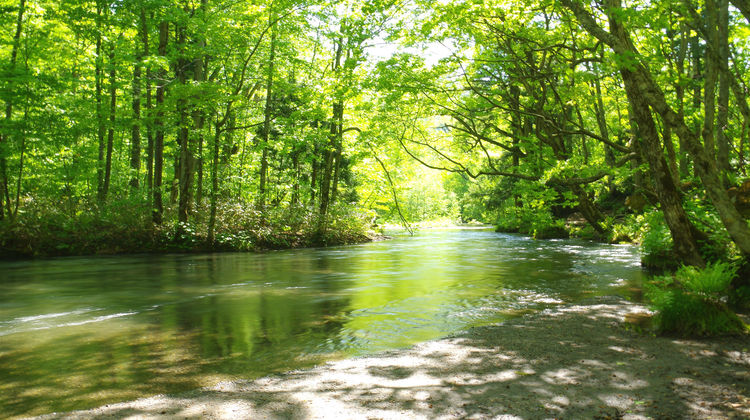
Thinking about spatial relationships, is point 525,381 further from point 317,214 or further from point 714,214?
point 317,214

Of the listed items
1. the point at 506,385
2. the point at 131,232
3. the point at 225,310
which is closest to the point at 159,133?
the point at 131,232

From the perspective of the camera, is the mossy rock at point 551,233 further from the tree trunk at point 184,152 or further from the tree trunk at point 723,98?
the tree trunk at point 184,152

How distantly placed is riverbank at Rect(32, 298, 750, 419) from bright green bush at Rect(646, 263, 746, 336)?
10.2 inches

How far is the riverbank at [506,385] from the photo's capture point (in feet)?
12.8

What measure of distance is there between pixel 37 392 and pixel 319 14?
737 inches

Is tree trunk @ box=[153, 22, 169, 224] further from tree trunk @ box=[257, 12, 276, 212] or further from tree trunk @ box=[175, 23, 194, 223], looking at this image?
tree trunk @ box=[257, 12, 276, 212]

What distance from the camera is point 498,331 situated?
6.74 m

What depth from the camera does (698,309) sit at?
6.16 meters

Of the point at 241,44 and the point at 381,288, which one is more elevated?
the point at 241,44

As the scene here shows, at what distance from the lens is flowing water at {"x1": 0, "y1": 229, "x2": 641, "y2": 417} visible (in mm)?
5250

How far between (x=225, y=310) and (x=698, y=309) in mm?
7600

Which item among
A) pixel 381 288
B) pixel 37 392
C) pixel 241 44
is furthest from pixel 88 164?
pixel 37 392

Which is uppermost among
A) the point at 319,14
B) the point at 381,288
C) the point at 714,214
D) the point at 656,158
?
the point at 319,14

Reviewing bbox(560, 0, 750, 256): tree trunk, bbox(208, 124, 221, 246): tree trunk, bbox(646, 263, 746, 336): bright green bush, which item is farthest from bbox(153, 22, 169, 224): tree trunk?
bbox(646, 263, 746, 336): bright green bush
